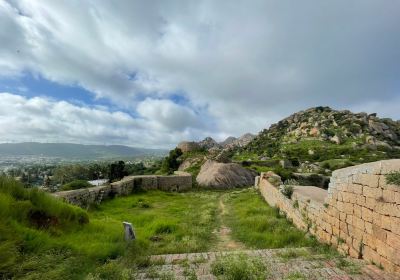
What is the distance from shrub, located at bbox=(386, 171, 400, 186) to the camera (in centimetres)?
536

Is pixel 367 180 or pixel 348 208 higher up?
pixel 367 180

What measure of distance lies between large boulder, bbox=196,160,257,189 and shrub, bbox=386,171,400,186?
2282 centimetres

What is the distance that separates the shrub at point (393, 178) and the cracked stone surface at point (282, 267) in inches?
67.7

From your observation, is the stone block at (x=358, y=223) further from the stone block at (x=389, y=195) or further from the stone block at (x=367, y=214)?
the stone block at (x=389, y=195)

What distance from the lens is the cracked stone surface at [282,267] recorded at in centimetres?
544

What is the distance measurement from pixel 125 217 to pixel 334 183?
914cm

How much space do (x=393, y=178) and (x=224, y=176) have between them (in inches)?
942

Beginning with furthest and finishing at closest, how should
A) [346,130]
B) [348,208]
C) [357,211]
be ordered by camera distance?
[346,130], [348,208], [357,211]

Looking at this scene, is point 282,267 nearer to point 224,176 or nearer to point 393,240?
point 393,240

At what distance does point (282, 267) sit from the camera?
5.93m

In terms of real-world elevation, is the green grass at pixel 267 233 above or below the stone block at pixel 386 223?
below

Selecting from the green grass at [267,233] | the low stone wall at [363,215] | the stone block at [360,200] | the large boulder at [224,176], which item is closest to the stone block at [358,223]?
the low stone wall at [363,215]

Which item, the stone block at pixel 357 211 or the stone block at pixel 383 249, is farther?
the stone block at pixel 357 211

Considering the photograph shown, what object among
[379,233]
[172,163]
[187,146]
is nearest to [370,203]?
[379,233]
